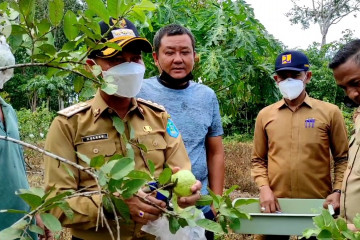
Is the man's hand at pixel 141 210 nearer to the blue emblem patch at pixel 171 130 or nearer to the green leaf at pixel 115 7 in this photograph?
the blue emblem patch at pixel 171 130

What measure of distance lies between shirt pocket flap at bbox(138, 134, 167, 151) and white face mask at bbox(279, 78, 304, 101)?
1270 mm

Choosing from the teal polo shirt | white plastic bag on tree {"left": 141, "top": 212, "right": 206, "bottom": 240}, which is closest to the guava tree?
white plastic bag on tree {"left": 141, "top": 212, "right": 206, "bottom": 240}

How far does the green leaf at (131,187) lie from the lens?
93cm

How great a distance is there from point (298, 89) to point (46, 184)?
67.4 inches

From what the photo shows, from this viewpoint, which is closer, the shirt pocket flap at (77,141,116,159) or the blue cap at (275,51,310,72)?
the shirt pocket flap at (77,141,116,159)

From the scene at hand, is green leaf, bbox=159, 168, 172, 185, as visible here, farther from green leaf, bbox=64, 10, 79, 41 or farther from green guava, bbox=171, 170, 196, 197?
green leaf, bbox=64, 10, 79, 41

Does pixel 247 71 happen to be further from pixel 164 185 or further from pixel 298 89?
pixel 164 185

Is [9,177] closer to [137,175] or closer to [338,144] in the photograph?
[137,175]

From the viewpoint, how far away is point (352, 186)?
1.92 metres

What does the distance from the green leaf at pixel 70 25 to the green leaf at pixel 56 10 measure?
3 centimetres

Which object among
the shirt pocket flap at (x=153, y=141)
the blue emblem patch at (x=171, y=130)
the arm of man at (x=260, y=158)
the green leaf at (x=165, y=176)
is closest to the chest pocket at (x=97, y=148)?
the shirt pocket flap at (x=153, y=141)

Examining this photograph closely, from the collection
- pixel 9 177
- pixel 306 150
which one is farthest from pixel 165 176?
pixel 306 150

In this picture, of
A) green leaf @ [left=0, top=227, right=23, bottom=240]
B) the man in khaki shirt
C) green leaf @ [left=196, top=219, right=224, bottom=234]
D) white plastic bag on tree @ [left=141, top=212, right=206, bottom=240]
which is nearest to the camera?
green leaf @ [left=0, top=227, right=23, bottom=240]

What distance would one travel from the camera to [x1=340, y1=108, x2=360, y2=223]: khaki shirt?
73.9 inches
